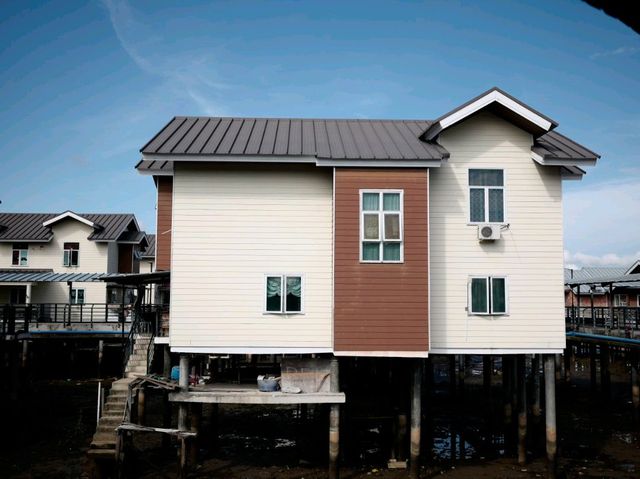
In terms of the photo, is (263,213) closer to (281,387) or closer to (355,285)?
(355,285)

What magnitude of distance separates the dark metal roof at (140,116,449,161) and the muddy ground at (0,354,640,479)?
854 cm

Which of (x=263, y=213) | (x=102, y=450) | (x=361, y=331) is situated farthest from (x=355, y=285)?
(x=102, y=450)

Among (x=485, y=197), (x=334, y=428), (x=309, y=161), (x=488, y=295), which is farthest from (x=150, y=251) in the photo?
(x=488, y=295)

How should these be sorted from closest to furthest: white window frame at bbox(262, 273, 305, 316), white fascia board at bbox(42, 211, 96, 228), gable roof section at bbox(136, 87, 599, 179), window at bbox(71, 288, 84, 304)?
gable roof section at bbox(136, 87, 599, 179)
white window frame at bbox(262, 273, 305, 316)
window at bbox(71, 288, 84, 304)
white fascia board at bbox(42, 211, 96, 228)

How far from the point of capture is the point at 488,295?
641 inches

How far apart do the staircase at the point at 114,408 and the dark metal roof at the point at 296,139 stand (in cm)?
674

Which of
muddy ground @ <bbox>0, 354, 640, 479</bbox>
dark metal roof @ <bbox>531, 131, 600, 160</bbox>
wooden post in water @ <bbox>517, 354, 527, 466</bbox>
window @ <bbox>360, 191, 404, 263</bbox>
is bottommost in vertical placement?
muddy ground @ <bbox>0, 354, 640, 479</bbox>

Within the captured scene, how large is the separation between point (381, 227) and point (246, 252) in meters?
3.90

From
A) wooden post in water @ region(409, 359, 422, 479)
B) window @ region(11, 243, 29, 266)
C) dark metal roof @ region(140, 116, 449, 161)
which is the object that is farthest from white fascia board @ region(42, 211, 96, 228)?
wooden post in water @ region(409, 359, 422, 479)

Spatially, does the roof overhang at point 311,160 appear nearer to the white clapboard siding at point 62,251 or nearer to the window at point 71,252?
the white clapboard siding at point 62,251

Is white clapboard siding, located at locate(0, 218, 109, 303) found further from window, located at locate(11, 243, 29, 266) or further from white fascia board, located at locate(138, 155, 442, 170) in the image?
white fascia board, located at locate(138, 155, 442, 170)

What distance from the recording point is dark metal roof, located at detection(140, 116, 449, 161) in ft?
52.2

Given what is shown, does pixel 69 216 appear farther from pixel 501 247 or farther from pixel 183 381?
pixel 501 247

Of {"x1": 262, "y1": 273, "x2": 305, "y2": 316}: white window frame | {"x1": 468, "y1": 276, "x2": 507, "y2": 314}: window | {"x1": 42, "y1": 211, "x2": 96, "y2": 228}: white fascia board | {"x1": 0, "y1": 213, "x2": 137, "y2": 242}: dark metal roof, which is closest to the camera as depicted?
{"x1": 262, "y1": 273, "x2": 305, "y2": 316}: white window frame
